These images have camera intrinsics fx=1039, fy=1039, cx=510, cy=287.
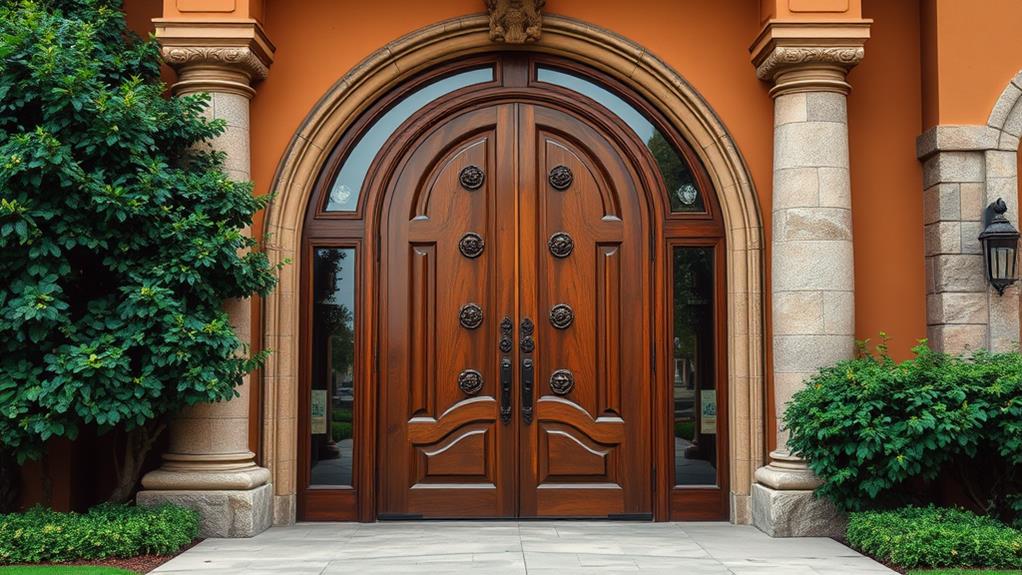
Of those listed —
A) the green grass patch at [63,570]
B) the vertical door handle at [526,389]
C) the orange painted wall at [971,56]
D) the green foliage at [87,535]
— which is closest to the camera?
the green grass patch at [63,570]

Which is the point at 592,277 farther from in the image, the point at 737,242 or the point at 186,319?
the point at 186,319

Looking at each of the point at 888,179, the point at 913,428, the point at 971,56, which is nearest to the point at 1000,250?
the point at 888,179

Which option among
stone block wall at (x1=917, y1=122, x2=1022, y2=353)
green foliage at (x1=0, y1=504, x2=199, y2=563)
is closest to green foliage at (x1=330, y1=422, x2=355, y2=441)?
green foliage at (x1=0, y1=504, x2=199, y2=563)

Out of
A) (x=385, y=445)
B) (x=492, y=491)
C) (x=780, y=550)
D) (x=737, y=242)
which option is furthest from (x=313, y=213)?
(x=780, y=550)

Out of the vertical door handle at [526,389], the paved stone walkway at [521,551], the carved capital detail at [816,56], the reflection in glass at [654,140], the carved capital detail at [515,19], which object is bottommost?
the paved stone walkway at [521,551]

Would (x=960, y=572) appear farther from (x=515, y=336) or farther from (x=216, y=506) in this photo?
(x=216, y=506)

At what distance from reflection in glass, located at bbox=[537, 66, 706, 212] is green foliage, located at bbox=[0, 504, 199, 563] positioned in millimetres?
4530

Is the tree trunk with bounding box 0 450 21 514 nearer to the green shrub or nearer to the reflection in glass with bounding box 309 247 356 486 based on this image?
the reflection in glass with bounding box 309 247 356 486

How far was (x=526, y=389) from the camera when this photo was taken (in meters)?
8.32

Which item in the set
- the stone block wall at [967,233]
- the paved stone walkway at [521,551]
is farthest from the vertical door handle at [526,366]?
the stone block wall at [967,233]

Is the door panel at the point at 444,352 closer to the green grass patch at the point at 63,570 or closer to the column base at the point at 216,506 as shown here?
the column base at the point at 216,506

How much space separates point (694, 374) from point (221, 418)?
3.70 metres

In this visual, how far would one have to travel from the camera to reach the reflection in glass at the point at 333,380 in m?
8.34

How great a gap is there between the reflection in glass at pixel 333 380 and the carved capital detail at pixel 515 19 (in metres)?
2.24
